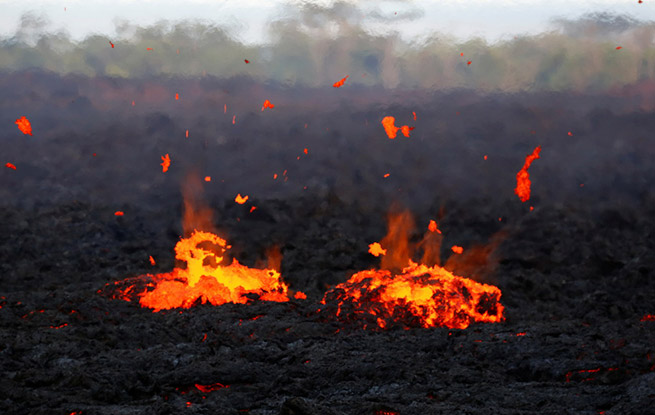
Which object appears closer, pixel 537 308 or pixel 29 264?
pixel 537 308

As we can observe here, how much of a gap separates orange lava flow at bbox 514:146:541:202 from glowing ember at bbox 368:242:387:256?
143 inches

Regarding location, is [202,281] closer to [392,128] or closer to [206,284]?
[206,284]

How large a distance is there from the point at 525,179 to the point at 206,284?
8.38m

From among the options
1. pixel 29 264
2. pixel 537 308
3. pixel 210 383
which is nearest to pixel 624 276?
pixel 537 308

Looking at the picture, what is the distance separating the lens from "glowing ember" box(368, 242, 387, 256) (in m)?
12.7

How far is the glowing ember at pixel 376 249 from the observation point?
1273 cm

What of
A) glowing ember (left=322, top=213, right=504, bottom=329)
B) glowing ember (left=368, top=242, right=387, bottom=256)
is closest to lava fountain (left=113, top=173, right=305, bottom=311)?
glowing ember (left=322, top=213, right=504, bottom=329)

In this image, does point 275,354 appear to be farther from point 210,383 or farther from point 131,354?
point 131,354

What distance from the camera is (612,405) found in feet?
16.4

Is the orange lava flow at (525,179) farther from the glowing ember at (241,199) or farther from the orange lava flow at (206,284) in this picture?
the orange lava flow at (206,284)

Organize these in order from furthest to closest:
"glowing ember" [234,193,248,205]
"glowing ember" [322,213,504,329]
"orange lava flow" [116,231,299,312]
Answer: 1. "glowing ember" [234,193,248,205]
2. "orange lava flow" [116,231,299,312]
3. "glowing ember" [322,213,504,329]

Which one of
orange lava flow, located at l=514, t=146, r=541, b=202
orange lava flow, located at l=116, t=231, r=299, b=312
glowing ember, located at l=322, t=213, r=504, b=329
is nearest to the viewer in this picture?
glowing ember, located at l=322, t=213, r=504, b=329

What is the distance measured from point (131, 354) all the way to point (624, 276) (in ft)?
28.0

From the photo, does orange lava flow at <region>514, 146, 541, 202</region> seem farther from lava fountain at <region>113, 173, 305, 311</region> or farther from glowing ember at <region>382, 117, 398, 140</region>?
lava fountain at <region>113, 173, 305, 311</region>
